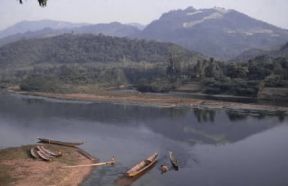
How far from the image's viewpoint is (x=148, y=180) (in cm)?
4031

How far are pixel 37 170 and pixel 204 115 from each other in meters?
42.8

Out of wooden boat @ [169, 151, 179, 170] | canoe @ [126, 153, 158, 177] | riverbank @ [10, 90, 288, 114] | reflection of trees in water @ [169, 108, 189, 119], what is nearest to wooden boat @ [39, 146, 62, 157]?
canoe @ [126, 153, 158, 177]

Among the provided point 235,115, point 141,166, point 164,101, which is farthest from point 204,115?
point 141,166

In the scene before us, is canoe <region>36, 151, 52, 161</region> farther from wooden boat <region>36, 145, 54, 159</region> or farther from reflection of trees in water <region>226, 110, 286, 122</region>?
reflection of trees in water <region>226, 110, 286, 122</region>

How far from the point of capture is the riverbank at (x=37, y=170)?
39188 mm

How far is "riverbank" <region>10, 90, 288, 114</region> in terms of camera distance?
3374 inches

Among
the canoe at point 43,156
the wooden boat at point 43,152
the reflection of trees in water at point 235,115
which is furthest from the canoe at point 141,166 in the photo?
the reflection of trees in water at point 235,115

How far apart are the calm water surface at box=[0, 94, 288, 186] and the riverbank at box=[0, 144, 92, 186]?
189cm

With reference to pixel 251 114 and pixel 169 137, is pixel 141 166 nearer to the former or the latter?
pixel 169 137

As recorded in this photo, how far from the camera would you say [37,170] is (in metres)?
42.1

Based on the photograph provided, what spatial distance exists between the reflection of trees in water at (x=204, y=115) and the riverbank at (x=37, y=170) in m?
29.8

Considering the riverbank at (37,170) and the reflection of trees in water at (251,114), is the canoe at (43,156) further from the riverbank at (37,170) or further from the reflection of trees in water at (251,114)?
the reflection of trees in water at (251,114)

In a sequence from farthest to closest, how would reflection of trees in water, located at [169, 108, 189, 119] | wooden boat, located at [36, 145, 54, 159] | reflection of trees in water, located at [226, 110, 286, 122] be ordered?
reflection of trees in water, located at [169, 108, 189, 119]
reflection of trees in water, located at [226, 110, 286, 122]
wooden boat, located at [36, 145, 54, 159]

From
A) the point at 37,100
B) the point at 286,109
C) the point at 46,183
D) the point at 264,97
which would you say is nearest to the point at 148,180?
the point at 46,183
